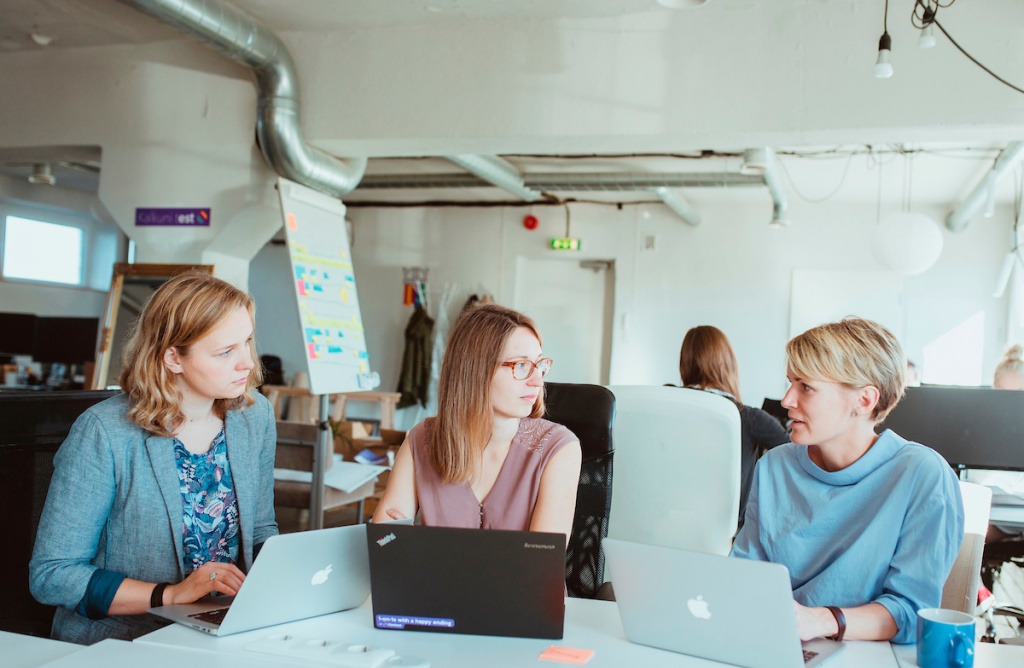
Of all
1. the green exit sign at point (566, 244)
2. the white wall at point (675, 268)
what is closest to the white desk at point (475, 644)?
the white wall at point (675, 268)

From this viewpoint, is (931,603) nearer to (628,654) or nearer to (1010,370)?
(628,654)

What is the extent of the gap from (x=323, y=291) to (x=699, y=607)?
417cm

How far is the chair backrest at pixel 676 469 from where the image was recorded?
2.85m

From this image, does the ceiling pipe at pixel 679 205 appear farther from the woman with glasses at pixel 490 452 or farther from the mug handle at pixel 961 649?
the mug handle at pixel 961 649

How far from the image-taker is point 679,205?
8.68 metres

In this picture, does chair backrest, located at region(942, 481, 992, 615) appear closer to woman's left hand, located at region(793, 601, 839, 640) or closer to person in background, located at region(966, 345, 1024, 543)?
woman's left hand, located at region(793, 601, 839, 640)

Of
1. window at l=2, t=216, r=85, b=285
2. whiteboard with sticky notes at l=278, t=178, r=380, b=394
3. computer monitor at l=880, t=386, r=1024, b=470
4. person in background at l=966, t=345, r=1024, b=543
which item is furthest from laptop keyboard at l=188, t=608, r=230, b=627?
window at l=2, t=216, r=85, b=285

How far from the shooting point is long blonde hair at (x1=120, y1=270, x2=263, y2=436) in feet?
6.23

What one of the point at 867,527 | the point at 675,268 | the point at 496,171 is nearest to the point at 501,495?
the point at 867,527

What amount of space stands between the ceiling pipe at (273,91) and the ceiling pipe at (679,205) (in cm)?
332

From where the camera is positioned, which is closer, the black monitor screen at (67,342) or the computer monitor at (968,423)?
the computer monitor at (968,423)

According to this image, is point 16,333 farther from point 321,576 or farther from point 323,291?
point 321,576

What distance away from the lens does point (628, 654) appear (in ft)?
4.80

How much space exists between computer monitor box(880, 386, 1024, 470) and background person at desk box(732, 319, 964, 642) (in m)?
1.87
